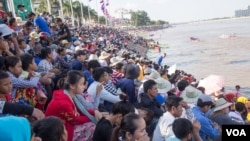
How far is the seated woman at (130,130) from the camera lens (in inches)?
135

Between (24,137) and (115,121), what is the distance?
190 cm

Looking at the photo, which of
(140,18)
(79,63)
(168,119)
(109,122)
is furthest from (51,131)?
(140,18)

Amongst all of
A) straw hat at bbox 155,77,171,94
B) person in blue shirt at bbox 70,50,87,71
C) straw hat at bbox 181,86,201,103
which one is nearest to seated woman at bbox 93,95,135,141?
straw hat at bbox 181,86,201,103

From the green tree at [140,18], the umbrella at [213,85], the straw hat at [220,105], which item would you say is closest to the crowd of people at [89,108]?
the straw hat at [220,105]

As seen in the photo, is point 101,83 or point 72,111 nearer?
point 72,111

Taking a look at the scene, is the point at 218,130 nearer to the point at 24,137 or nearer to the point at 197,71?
the point at 24,137

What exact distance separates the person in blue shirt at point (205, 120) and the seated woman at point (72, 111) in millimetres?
1929

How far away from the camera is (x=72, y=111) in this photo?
3885 millimetres

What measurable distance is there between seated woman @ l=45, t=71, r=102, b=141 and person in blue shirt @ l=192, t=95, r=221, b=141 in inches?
75.9

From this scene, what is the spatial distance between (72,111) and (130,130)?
2.47 feet

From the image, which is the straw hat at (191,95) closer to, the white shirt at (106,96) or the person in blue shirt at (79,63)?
the white shirt at (106,96)

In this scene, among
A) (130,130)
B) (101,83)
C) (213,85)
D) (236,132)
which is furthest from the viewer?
(213,85)

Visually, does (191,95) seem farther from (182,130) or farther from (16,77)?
(16,77)

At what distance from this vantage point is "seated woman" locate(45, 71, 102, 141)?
3848 millimetres
